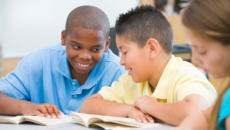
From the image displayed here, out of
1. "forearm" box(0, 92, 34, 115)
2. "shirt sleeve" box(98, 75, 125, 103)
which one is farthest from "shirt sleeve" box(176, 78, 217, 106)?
"forearm" box(0, 92, 34, 115)

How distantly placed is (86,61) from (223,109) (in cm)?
68

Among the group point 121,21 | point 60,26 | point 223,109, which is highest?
point 121,21

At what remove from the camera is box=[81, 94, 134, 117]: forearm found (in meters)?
0.89

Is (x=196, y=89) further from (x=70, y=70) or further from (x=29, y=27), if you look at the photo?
(x=29, y=27)

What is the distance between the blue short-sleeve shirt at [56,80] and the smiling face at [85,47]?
0.31 feet

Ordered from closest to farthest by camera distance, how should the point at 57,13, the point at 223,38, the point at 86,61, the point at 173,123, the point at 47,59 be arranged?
the point at 223,38 → the point at 173,123 → the point at 86,61 → the point at 47,59 → the point at 57,13

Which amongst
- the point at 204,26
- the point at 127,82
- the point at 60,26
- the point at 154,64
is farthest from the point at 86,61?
the point at 60,26

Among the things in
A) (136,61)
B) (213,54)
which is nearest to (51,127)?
(136,61)

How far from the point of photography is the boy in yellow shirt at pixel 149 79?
0.77 m

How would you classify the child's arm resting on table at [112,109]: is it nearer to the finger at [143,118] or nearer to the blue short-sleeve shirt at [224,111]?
the finger at [143,118]

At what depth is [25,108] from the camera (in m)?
0.98

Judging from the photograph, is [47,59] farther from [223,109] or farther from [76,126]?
[223,109]

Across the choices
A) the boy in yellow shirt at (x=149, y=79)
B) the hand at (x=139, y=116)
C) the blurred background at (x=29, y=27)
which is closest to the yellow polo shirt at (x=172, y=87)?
the boy in yellow shirt at (x=149, y=79)

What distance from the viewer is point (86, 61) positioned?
1.10m
